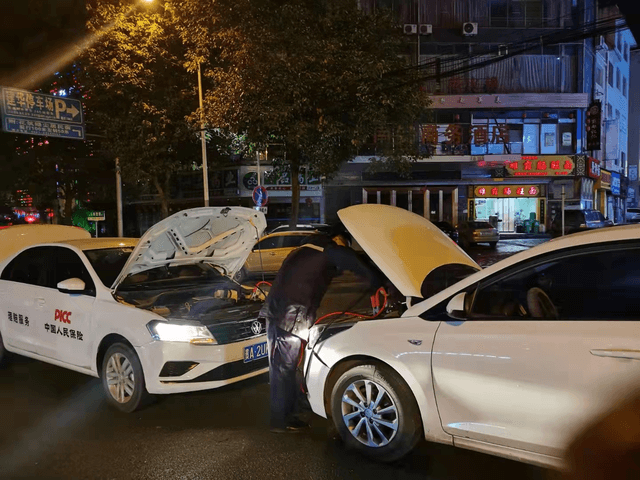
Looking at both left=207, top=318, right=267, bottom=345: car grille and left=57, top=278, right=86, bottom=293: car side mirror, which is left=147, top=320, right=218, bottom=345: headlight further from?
left=57, top=278, right=86, bottom=293: car side mirror

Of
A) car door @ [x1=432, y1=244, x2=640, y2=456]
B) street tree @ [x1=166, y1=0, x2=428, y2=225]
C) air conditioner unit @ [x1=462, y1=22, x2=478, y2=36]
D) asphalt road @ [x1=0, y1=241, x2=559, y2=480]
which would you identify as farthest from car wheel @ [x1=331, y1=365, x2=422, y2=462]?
air conditioner unit @ [x1=462, y1=22, x2=478, y2=36]

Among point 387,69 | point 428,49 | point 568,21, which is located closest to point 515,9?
point 568,21

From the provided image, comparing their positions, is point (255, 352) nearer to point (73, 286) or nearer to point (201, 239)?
point (201, 239)

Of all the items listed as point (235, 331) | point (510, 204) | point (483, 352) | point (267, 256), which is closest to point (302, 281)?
point (235, 331)

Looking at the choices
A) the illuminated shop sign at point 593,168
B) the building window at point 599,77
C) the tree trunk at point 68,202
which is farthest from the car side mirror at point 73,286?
the building window at point 599,77

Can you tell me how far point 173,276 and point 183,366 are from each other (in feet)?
5.68

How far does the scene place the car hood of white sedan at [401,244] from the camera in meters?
3.84

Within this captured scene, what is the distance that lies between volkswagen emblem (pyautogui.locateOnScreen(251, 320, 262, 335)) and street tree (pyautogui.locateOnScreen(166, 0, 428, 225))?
9.94 m

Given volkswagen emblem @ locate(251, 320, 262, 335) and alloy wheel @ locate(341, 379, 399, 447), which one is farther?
volkswagen emblem @ locate(251, 320, 262, 335)

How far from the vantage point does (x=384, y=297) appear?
4.31 metres

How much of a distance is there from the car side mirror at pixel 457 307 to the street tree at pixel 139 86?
13.0 metres

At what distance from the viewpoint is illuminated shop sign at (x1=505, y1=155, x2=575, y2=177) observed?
29.8 m

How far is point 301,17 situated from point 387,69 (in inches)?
105

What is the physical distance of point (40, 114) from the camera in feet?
51.5
